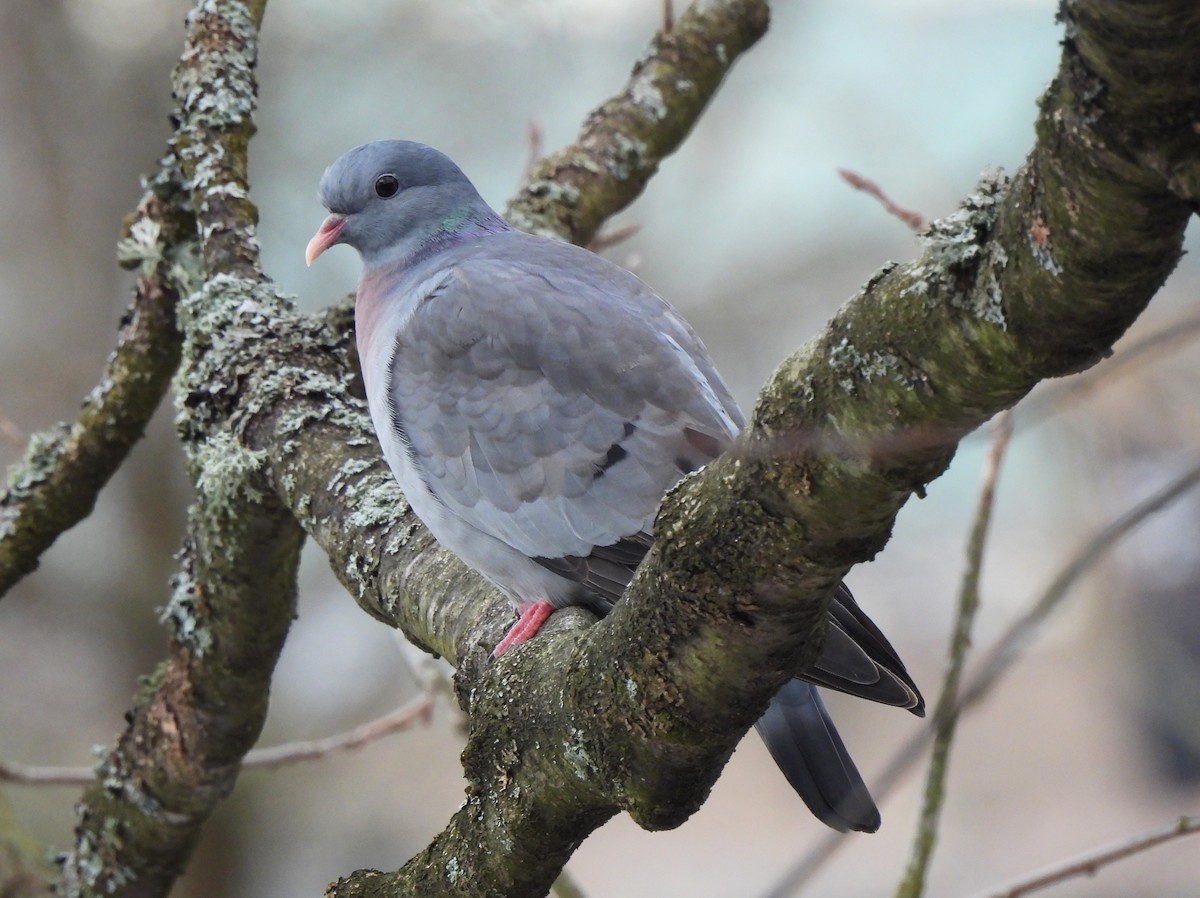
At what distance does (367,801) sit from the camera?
664 centimetres

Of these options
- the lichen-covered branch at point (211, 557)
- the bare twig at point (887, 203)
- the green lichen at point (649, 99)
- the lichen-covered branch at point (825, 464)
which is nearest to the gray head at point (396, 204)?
the lichen-covered branch at point (211, 557)

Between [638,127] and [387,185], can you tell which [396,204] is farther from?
[638,127]

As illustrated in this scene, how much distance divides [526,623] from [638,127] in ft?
5.05

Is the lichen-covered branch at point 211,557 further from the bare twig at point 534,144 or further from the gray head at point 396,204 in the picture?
the bare twig at point 534,144

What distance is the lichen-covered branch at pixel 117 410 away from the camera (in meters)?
2.46

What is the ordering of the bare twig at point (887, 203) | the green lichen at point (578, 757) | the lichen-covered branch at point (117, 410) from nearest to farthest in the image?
the green lichen at point (578, 757) → the bare twig at point (887, 203) → the lichen-covered branch at point (117, 410)

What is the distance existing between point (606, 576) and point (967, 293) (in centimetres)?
106

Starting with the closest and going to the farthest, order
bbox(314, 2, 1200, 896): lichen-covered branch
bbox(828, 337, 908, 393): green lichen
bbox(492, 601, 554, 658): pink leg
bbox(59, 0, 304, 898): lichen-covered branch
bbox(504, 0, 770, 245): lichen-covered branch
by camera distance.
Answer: bbox(314, 2, 1200, 896): lichen-covered branch < bbox(828, 337, 908, 393): green lichen < bbox(492, 601, 554, 658): pink leg < bbox(59, 0, 304, 898): lichen-covered branch < bbox(504, 0, 770, 245): lichen-covered branch

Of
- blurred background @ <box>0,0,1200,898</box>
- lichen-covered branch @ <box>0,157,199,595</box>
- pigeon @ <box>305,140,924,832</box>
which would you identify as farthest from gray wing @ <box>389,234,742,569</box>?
blurred background @ <box>0,0,1200,898</box>

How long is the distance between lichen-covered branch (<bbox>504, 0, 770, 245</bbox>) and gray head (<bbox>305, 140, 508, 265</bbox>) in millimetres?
243

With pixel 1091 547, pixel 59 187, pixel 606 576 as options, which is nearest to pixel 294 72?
pixel 59 187

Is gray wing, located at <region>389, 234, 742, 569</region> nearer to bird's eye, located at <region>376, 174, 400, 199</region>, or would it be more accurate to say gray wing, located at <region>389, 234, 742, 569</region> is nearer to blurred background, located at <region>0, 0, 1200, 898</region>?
bird's eye, located at <region>376, 174, 400, 199</region>

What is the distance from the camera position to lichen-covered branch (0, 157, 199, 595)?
2457 millimetres

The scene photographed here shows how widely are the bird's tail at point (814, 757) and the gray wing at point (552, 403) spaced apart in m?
0.33
